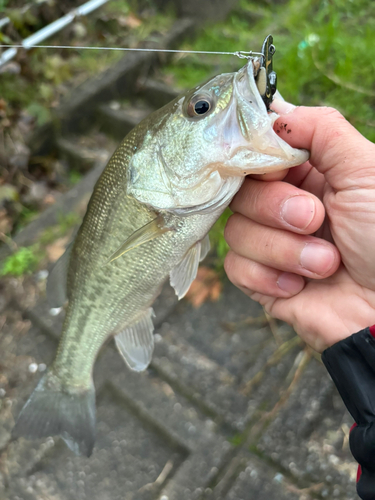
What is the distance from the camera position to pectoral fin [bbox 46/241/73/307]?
1.68m

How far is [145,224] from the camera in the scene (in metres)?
1.37

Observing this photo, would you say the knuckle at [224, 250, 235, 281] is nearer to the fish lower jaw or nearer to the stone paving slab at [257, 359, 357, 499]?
the fish lower jaw

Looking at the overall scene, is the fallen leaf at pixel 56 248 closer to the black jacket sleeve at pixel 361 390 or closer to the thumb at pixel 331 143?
the thumb at pixel 331 143

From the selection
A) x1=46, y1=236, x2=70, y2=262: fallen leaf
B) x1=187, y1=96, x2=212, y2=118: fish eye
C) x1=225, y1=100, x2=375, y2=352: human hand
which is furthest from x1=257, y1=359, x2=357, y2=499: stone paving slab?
x1=46, y1=236, x2=70, y2=262: fallen leaf

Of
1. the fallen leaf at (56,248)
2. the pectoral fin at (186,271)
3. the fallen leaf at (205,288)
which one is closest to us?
the pectoral fin at (186,271)

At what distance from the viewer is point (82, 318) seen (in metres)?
1.68

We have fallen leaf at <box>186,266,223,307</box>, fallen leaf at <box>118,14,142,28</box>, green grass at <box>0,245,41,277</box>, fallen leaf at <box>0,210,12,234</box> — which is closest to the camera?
fallen leaf at <box>186,266,223,307</box>

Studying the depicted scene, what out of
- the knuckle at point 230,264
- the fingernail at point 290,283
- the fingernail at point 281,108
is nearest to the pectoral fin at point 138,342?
the knuckle at point 230,264

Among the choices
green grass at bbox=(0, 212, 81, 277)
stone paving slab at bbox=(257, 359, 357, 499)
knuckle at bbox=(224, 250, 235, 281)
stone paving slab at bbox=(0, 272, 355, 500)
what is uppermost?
knuckle at bbox=(224, 250, 235, 281)

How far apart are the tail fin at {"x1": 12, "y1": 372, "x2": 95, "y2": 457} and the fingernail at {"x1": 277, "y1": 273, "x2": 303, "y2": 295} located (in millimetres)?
1062

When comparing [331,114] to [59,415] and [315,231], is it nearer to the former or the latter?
[315,231]

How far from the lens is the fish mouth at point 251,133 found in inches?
43.1

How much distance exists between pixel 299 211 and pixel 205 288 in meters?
1.42

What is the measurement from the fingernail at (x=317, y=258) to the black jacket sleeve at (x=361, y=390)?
25cm
